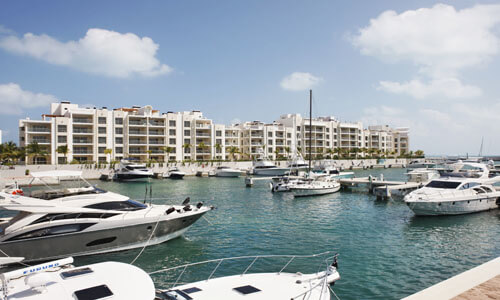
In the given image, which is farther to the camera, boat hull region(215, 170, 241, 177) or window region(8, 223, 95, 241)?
boat hull region(215, 170, 241, 177)

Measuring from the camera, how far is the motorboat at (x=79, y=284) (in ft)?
22.4

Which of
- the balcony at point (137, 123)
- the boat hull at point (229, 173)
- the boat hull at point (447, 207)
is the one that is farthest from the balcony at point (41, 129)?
the boat hull at point (447, 207)

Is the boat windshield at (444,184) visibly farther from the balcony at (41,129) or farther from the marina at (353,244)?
the balcony at (41,129)

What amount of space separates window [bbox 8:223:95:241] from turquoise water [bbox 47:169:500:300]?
1562mm

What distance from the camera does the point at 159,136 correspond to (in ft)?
292

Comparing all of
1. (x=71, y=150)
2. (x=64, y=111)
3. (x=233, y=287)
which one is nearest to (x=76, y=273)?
(x=233, y=287)

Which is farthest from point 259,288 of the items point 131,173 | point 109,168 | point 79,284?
point 109,168

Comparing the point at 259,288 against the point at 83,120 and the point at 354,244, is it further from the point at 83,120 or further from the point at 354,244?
the point at 83,120

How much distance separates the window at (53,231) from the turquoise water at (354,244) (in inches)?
61.5

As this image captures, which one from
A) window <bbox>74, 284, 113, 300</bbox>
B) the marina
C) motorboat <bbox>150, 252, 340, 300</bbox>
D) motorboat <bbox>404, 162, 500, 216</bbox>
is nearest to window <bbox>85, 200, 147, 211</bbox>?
the marina

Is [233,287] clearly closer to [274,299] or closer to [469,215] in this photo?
[274,299]

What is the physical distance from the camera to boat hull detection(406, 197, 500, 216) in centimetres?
2497

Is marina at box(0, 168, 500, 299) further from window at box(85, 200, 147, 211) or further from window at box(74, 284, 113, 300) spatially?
window at box(74, 284, 113, 300)

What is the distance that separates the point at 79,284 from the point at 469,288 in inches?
388
